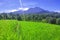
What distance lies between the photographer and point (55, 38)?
7.66 metres

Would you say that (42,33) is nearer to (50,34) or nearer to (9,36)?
(50,34)

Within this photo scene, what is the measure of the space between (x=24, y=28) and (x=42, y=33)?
44.2 inches

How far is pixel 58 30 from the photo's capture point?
8.25 meters

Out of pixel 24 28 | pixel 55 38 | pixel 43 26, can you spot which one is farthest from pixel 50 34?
pixel 24 28

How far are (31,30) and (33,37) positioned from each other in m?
0.62

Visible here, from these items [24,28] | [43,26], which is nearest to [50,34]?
[43,26]

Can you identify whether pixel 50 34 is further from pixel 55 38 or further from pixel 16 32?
pixel 16 32

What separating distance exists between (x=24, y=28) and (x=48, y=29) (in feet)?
4.04

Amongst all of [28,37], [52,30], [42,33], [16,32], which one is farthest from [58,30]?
[16,32]

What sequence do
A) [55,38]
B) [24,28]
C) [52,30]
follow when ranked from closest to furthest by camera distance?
[55,38]
[52,30]
[24,28]

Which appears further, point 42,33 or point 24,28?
point 24,28

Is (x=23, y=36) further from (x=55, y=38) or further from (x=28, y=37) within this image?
(x=55, y=38)

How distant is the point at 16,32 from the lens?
325 inches

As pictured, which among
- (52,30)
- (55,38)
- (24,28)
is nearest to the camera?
(55,38)
